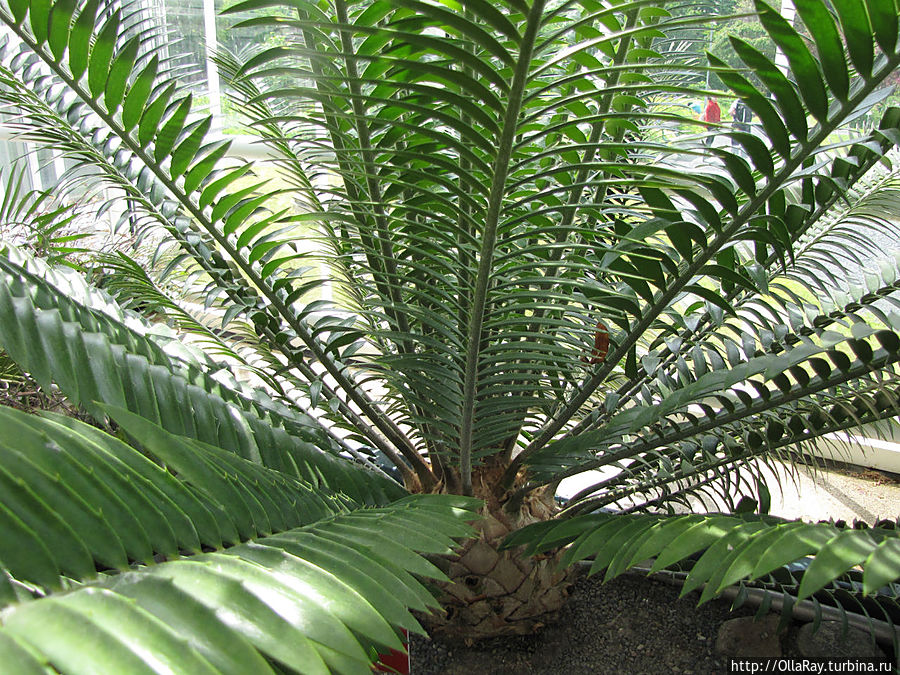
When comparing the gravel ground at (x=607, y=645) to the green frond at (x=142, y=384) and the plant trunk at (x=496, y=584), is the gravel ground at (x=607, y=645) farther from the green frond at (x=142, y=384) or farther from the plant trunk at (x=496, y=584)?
the green frond at (x=142, y=384)

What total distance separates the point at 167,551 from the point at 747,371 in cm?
58

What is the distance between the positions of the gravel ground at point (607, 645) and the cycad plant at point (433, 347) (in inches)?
2.6

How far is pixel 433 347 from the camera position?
873mm

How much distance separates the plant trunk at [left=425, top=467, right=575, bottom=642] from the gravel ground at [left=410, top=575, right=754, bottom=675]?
1.2 inches

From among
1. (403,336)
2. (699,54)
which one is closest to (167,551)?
(403,336)

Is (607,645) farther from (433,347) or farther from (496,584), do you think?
(433,347)

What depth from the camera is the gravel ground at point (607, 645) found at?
1000mm

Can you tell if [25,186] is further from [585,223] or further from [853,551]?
[853,551]

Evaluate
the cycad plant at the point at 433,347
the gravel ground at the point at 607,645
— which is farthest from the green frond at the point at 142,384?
the gravel ground at the point at 607,645

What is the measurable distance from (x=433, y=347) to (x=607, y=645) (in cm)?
55

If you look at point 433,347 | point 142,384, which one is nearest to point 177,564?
point 142,384

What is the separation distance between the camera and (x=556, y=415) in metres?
1.06

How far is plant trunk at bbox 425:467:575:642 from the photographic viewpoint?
0.95 metres

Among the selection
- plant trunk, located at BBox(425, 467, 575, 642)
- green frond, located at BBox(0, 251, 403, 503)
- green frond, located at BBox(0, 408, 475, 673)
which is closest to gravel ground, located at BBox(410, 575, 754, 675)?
plant trunk, located at BBox(425, 467, 575, 642)
